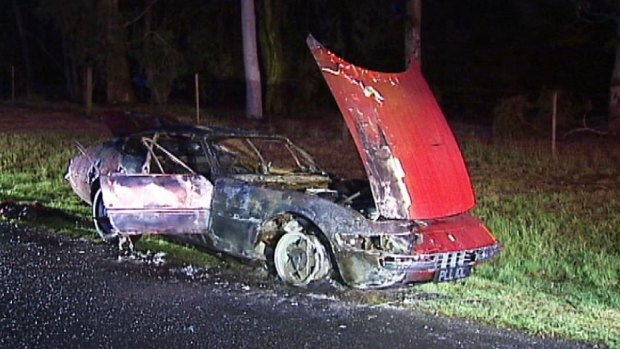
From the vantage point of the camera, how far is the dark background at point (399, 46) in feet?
97.3

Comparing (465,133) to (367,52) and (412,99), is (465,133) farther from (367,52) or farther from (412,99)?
(412,99)

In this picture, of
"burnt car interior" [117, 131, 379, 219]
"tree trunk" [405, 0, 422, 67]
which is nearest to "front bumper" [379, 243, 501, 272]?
"burnt car interior" [117, 131, 379, 219]

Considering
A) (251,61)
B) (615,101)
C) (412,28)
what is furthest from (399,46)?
(615,101)

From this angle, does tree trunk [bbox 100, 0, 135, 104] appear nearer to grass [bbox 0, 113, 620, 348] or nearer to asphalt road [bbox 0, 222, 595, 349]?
grass [bbox 0, 113, 620, 348]

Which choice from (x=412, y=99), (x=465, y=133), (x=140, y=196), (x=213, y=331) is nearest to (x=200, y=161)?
(x=140, y=196)

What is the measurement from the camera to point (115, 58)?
32.2 meters

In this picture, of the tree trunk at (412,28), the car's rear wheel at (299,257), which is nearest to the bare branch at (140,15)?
the tree trunk at (412,28)

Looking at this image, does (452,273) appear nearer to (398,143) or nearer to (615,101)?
(398,143)

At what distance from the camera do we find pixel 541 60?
1230 inches

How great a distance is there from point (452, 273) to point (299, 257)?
4.20 feet

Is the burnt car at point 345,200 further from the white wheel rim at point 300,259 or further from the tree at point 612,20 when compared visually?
the tree at point 612,20

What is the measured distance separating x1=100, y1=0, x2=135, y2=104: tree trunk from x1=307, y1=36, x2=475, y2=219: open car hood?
82.1 feet

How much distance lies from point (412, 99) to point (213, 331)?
2.69 m

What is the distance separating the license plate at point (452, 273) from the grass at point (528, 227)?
0.17 meters
